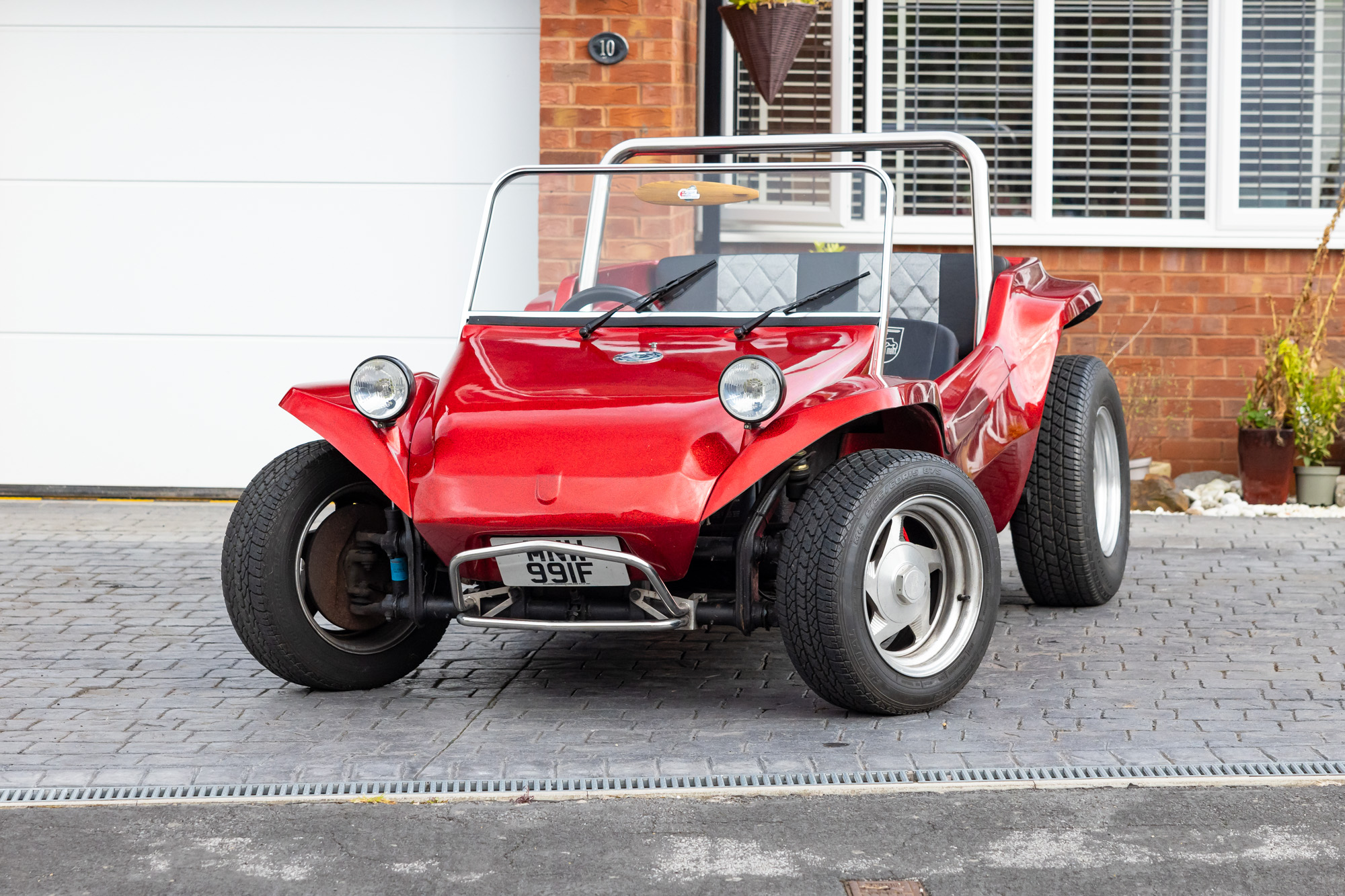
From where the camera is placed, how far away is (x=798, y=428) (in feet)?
14.1

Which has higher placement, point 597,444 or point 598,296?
point 598,296

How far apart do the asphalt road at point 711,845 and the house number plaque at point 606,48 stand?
505 centimetres

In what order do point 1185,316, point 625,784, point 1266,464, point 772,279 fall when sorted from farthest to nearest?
point 1185,316, point 1266,464, point 772,279, point 625,784

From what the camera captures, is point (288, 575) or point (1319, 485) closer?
point (288, 575)

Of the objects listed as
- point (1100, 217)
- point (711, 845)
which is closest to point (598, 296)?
point (711, 845)

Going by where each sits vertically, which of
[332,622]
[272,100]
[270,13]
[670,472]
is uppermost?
[270,13]

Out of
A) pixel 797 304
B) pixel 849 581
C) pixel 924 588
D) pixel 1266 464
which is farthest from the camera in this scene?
pixel 1266 464

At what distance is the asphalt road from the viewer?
10.8 feet

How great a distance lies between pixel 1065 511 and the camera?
5840 mm

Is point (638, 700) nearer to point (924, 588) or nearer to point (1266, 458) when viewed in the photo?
point (924, 588)

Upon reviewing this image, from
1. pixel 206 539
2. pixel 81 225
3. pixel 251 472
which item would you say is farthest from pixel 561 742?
pixel 81 225

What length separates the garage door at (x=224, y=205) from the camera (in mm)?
8359

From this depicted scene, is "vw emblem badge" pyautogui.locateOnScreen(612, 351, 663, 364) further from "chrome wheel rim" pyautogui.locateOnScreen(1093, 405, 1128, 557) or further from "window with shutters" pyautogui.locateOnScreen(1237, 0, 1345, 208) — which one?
"window with shutters" pyautogui.locateOnScreen(1237, 0, 1345, 208)

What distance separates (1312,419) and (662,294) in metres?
4.72
